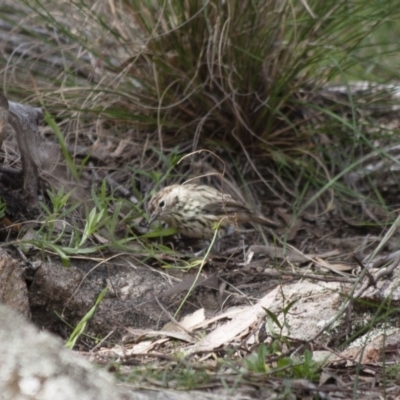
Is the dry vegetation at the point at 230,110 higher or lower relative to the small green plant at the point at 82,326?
higher

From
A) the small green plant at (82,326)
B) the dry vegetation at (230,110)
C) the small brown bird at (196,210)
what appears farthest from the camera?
the dry vegetation at (230,110)

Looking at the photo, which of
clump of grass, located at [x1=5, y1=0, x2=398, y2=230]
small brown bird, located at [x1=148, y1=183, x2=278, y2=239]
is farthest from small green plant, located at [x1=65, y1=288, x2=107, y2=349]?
clump of grass, located at [x1=5, y1=0, x2=398, y2=230]

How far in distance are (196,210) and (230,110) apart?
32.6 inches

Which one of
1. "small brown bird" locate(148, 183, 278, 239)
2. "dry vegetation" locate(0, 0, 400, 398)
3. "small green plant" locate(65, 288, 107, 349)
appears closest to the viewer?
"small green plant" locate(65, 288, 107, 349)

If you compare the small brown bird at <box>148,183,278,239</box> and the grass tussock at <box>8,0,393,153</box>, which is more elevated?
the grass tussock at <box>8,0,393,153</box>

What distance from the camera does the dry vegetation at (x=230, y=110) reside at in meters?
5.96

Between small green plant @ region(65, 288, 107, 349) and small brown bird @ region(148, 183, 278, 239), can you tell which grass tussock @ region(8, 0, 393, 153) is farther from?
small green plant @ region(65, 288, 107, 349)

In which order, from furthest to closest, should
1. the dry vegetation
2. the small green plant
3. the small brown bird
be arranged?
the dry vegetation → the small brown bird → the small green plant

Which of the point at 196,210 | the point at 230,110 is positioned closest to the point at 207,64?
the point at 230,110

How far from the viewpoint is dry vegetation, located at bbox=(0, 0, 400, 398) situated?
19.6 ft

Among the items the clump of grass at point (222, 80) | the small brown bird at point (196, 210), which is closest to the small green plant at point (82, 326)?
the small brown bird at point (196, 210)

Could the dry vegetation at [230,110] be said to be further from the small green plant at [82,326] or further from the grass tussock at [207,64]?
the small green plant at [82,326]

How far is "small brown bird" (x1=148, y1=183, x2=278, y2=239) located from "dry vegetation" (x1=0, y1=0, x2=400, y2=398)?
0.09 m

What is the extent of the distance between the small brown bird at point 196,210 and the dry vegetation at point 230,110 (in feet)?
0.30
